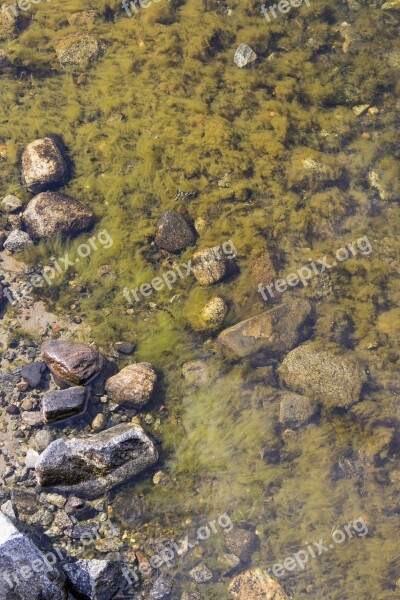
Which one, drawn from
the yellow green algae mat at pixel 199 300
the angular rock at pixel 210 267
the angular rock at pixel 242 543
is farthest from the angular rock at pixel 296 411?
the angular rock at pixel 210 267

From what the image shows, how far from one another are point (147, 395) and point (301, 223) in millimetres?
3199

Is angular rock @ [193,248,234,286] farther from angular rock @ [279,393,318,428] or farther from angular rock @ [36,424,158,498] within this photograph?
angular rock @ [36,424,158,498]

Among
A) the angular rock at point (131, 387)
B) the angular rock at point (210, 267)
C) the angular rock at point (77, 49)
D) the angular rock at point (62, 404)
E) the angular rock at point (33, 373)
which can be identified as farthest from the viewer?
the angular rock at point (77, 49)

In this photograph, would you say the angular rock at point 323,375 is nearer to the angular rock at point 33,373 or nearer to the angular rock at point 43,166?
the angular rock at point 33,373

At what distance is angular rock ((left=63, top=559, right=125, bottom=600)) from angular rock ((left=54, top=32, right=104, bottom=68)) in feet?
23.1

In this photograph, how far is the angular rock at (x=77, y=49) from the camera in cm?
745

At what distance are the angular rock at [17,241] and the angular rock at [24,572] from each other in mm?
3458

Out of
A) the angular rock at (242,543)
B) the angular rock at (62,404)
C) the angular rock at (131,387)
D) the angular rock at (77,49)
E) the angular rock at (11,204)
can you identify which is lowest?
the angular rock at (242,543)

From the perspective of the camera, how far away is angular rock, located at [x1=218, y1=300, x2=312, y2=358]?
5.70m

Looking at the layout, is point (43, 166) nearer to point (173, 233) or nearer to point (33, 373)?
point (173, 233)

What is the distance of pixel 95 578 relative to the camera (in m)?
4.55

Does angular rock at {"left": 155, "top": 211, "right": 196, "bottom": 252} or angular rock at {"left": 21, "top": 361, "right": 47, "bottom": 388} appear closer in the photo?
angular rock at {"left": 21, "top": 361, "right": 47, "bottom": 388}

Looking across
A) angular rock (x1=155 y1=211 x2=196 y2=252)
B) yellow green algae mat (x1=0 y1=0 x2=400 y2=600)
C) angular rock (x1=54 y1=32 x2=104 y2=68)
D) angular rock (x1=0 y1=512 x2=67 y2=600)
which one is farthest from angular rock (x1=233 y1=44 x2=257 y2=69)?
angular rock (x1=0 y1=512 x2=67 y2=600)

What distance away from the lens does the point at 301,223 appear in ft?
21.4
